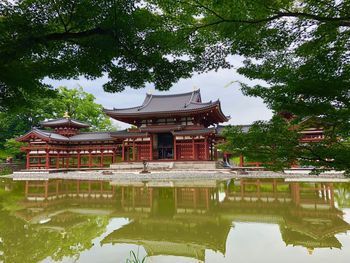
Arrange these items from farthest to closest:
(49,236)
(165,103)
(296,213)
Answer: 1. (165,103)
2. (296,213)
3. (49,236)

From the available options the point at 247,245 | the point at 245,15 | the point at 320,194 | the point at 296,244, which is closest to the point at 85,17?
the point at 245,15

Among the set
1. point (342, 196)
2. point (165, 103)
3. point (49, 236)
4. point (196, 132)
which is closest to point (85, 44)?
point (49, 236)

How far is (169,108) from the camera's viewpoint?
28.8 meters

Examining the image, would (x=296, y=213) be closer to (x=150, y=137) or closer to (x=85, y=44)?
(x=85, y=44)

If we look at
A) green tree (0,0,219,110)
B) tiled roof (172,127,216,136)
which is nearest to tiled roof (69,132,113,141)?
tiled roof (172,127,216,136)

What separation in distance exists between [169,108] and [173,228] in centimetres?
2311

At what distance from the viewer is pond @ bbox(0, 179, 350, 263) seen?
459 cm

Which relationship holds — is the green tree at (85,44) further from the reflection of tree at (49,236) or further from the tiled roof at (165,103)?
the tiled roof at (165,103)

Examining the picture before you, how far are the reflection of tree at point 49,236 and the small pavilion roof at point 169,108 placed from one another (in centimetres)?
1853

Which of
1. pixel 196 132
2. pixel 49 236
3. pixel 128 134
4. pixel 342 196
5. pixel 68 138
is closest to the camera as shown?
pixel 49 236

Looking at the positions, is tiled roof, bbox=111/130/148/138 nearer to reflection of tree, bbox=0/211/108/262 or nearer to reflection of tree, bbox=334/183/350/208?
reflection of tree, bbox=334/183/350/208

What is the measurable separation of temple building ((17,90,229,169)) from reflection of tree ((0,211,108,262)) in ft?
58.6

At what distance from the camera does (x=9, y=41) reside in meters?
2.95

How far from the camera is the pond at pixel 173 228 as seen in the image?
15.1 ft
